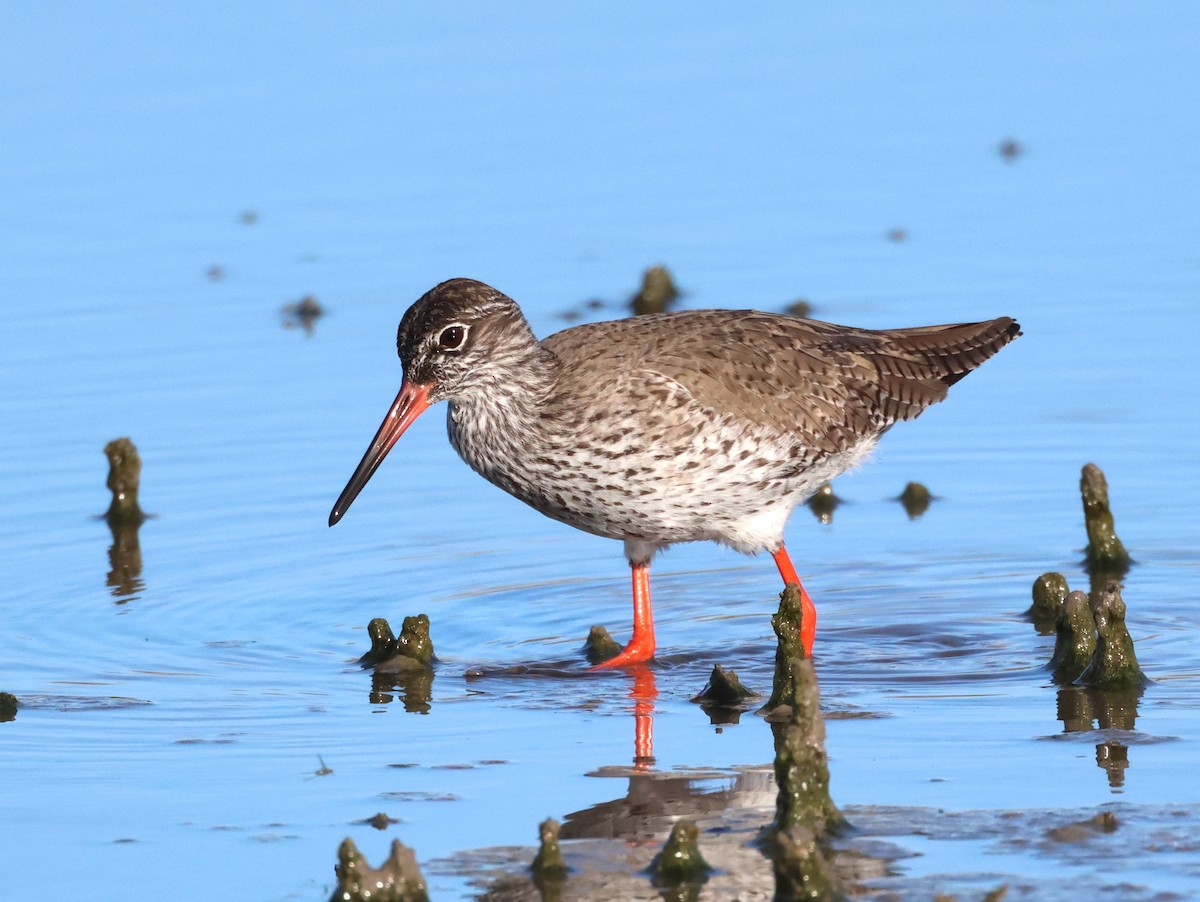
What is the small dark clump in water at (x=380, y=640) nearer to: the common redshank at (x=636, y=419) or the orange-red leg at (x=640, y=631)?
the common redshank at (x=636, y=419)

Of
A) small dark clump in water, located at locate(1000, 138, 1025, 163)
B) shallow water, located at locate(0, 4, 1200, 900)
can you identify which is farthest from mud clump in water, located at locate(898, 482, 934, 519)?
small dark clump in water, located at locate(1000, 138, 1025, 163)

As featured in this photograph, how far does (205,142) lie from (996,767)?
12.9 meters

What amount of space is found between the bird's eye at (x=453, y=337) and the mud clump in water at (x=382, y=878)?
14.4 feet

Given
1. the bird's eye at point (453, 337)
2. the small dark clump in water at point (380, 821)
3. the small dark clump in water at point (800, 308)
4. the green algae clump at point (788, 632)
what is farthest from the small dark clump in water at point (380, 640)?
the small dark clump in water at point (800, 308)

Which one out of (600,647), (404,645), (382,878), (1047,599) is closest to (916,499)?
(1047,599)

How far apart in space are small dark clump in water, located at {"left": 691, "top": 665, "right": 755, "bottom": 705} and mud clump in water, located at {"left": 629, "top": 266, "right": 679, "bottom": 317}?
6.78 m

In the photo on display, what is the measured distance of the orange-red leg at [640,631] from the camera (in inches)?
464

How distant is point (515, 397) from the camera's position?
38.1 ft

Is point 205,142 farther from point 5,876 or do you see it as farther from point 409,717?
point 5,876

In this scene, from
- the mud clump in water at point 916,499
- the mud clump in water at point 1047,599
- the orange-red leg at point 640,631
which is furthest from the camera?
the mud clump in water at point 916,499

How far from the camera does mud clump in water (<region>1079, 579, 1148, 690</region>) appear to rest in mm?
10359

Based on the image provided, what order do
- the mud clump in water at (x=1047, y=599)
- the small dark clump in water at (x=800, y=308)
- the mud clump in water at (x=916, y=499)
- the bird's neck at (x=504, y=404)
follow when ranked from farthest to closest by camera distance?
the small dark clump in water at (x=800, y=308)
the mud clump in water at (x=916, y=499)
the mud clump in water at (x=1047, y=599)
the bird's neck at (x=504, y=404)

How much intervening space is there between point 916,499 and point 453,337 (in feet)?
13.4

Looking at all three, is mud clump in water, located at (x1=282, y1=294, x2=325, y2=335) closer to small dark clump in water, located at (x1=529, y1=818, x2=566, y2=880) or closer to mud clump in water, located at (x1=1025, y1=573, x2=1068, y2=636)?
mud clump in water, located at (x1=1025, y1=573, x2=1068, y2=636)
